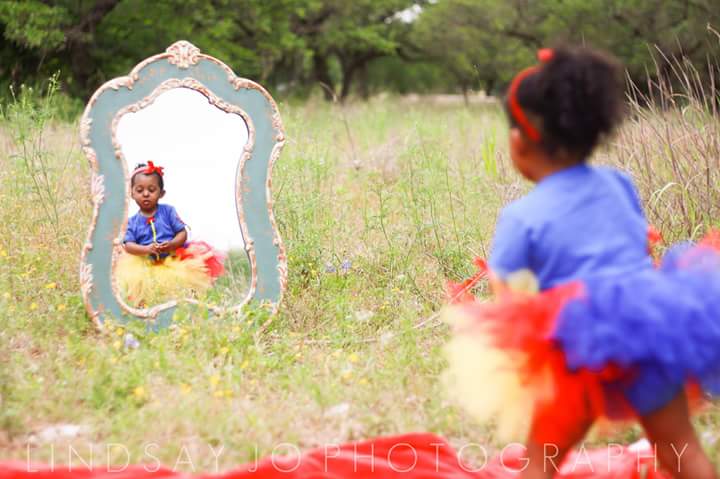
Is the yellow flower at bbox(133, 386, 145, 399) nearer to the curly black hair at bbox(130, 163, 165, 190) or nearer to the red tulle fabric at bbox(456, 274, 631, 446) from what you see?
the curly black hair at bbox(130, 163, 165, 190)

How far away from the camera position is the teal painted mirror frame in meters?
3.83

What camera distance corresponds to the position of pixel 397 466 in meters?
2.88

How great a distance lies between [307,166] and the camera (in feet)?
19.6

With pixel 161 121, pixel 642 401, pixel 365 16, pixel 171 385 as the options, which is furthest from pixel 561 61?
pixel 365 16

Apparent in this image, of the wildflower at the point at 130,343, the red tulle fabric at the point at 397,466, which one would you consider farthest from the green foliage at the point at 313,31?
the red tulle fabric at the point at 397,466

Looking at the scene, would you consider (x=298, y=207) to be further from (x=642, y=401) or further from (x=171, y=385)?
(x=642, y=401)

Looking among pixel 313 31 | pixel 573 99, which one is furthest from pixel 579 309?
pixel 313 31

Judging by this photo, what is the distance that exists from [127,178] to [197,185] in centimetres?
45

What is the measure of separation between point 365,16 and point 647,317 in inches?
844

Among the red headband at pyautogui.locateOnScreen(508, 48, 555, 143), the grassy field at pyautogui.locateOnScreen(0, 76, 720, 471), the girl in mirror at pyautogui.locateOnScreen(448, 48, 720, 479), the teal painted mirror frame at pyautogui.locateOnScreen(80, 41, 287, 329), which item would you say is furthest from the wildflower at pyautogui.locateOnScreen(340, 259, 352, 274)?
the red headband at pyautogui.locateOnScreen(508, 48, 555, 143)

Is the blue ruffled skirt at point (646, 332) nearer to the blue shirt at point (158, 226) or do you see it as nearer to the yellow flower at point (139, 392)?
the yellow flower at point (139, 392)

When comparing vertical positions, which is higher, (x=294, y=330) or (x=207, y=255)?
(x=207, y=255)

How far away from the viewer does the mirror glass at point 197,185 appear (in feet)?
13.3

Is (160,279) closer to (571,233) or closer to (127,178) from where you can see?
(127,178)
